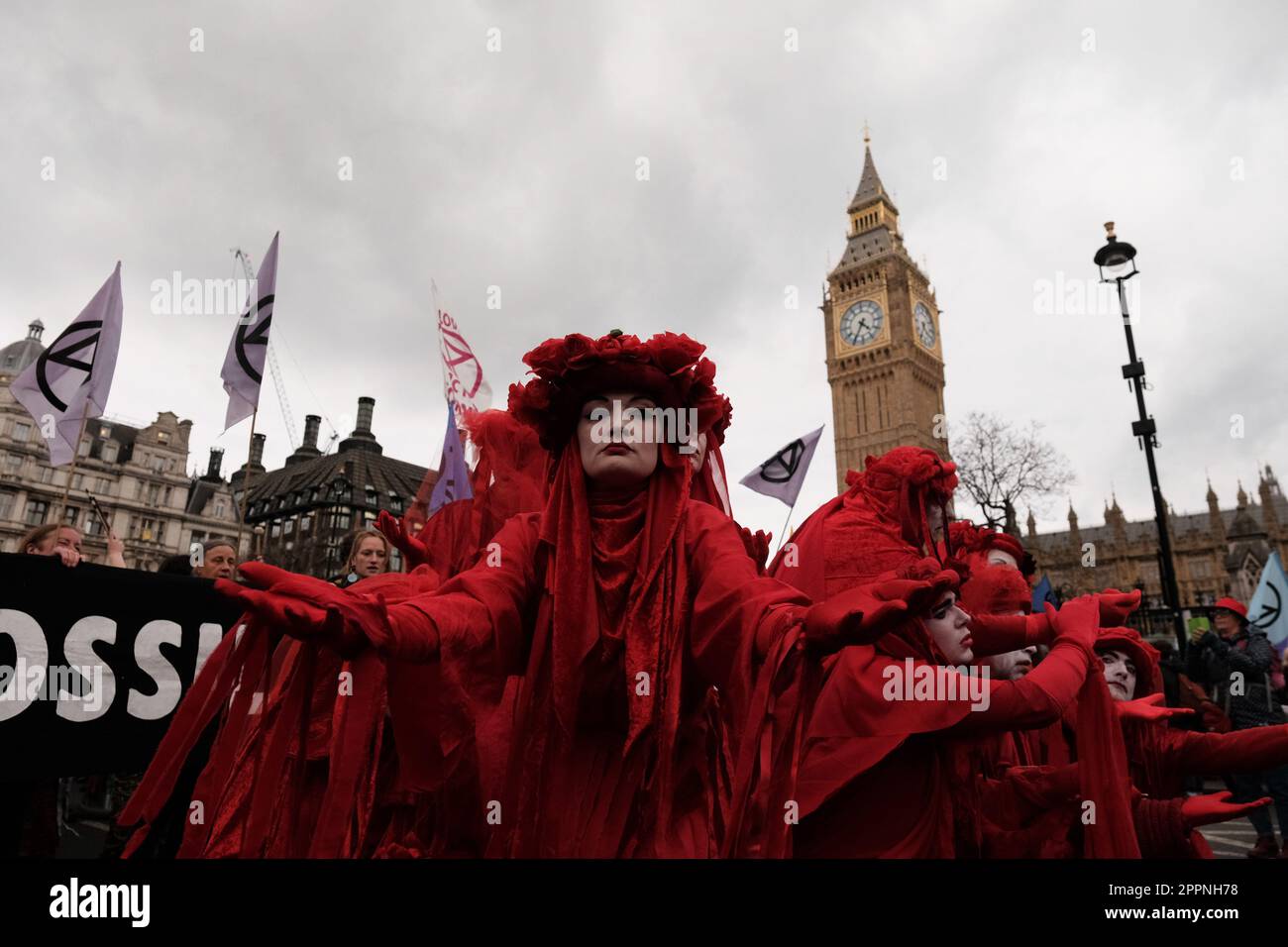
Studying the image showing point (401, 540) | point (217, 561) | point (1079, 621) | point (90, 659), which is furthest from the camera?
point (217, 561)

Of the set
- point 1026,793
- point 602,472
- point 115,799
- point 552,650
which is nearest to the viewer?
point 552,650

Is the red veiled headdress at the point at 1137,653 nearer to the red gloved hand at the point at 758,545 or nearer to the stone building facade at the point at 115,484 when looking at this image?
the red gloved hand at the point at 758,545

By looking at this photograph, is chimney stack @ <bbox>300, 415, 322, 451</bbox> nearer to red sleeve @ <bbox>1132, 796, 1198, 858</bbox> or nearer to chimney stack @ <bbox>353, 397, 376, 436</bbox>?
chimney stack @ <bbox>353, 397, 376, 436</bbox>

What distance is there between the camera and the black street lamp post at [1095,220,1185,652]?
10141mm

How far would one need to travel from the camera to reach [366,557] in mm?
4980

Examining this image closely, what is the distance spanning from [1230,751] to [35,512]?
53026mm

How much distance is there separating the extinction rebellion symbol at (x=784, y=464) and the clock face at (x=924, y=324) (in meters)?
65.7

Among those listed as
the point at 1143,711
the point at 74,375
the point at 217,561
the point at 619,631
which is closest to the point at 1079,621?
the point at 1143,711

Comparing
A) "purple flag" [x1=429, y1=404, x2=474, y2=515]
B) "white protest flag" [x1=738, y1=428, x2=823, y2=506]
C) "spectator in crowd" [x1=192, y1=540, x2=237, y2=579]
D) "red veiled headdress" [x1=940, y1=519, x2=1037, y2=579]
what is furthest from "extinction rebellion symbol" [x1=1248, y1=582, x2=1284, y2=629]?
"spectator in crowd" [x1=192, y1=540, x2=237, y2=579]

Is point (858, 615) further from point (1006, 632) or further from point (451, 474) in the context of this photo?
point (451, 474)

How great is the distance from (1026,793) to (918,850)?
0.87 metres
